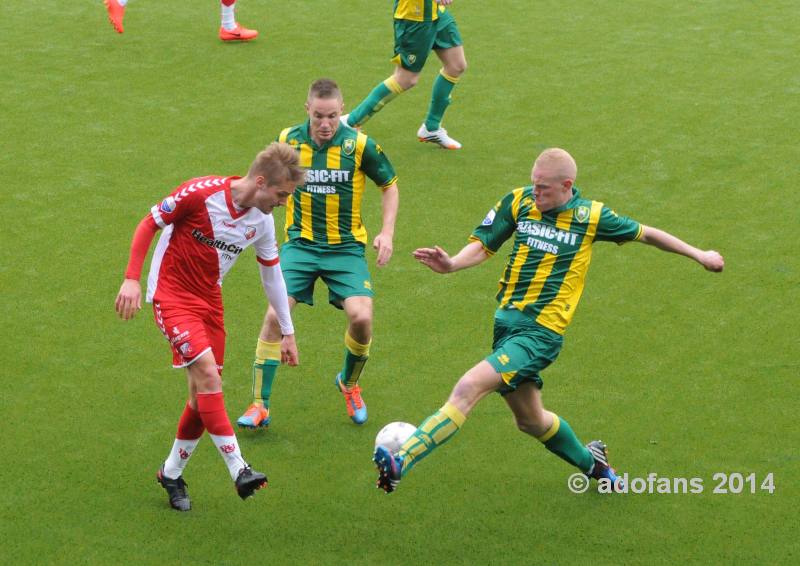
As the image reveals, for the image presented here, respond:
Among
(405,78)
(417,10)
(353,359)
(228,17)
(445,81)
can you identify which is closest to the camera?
(353,359)

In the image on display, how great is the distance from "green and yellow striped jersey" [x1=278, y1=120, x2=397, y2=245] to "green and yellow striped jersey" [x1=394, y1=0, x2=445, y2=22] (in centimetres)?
364

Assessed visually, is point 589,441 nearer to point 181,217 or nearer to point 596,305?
point 596,305

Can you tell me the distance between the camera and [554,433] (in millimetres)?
5980

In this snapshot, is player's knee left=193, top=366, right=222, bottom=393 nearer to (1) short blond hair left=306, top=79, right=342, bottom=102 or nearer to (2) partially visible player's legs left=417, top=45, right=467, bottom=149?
(1) short blond hair left=306, top=79, right=342, bottom=102

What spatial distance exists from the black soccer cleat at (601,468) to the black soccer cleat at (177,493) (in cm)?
219

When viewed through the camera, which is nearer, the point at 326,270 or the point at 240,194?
the point at 240,194

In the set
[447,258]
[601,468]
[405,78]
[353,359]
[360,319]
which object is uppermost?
[447,258]

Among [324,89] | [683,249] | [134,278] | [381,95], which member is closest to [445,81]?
[381,95]

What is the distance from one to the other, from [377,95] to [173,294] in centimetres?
512

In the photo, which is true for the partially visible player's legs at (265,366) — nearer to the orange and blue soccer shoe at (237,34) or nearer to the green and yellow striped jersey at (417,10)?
the green and yellow striped jersey at (417,10)

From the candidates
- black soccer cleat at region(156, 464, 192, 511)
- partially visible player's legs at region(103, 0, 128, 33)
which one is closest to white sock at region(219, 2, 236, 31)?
partially visible player's legs at region(103, 0, 128, 33)

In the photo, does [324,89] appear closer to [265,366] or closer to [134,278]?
[265,366]

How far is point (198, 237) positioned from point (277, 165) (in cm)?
59

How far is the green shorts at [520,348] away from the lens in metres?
5.64
